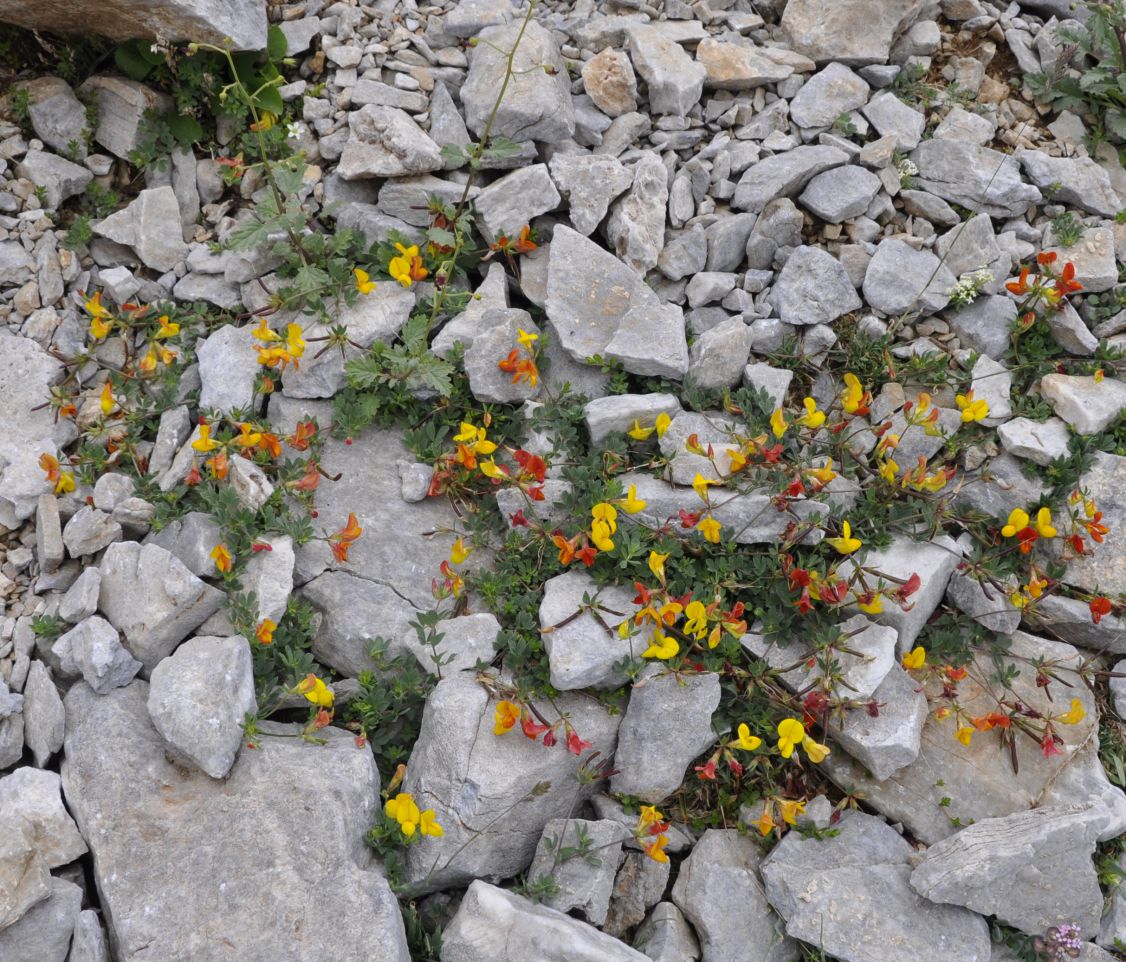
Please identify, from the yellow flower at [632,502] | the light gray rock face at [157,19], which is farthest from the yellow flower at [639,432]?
the light gray rock face at [157,19]

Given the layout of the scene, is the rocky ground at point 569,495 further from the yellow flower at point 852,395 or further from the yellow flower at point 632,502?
the yellow flower at point 632,502

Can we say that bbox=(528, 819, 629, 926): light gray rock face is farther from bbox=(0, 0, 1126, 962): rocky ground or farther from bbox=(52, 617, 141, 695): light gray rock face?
bbox=(52, 617, 141, 695): light gray rock face

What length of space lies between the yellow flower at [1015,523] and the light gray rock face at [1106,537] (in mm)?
433

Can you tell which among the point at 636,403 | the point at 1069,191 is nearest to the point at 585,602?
the point at 636,403

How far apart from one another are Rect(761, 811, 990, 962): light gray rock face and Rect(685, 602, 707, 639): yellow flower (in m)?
1.10

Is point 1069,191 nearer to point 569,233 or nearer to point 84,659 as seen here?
point 569,233

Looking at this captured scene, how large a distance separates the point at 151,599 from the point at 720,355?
3236 millimetres

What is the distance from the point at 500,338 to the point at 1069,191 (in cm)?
371

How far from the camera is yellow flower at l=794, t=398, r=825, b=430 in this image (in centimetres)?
542

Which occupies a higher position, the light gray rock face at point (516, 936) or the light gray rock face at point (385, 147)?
the light gray rock face at point (385, 147)

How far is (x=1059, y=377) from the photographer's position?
577 centimetres

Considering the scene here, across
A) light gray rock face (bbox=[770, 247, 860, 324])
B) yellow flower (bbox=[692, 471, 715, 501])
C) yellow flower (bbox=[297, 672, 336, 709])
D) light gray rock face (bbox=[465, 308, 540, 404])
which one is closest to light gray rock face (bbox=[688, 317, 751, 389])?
light gray rock face (bbox=[770, 247, 860, 324])

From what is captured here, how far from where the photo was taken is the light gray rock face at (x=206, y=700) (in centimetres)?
467

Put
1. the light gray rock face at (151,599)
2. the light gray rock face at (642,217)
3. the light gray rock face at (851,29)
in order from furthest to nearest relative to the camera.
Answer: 1. the light gray rock face at (851,29)
2. the light gray rock face at (642,217)
3. the light gray rock face at (151,599)
